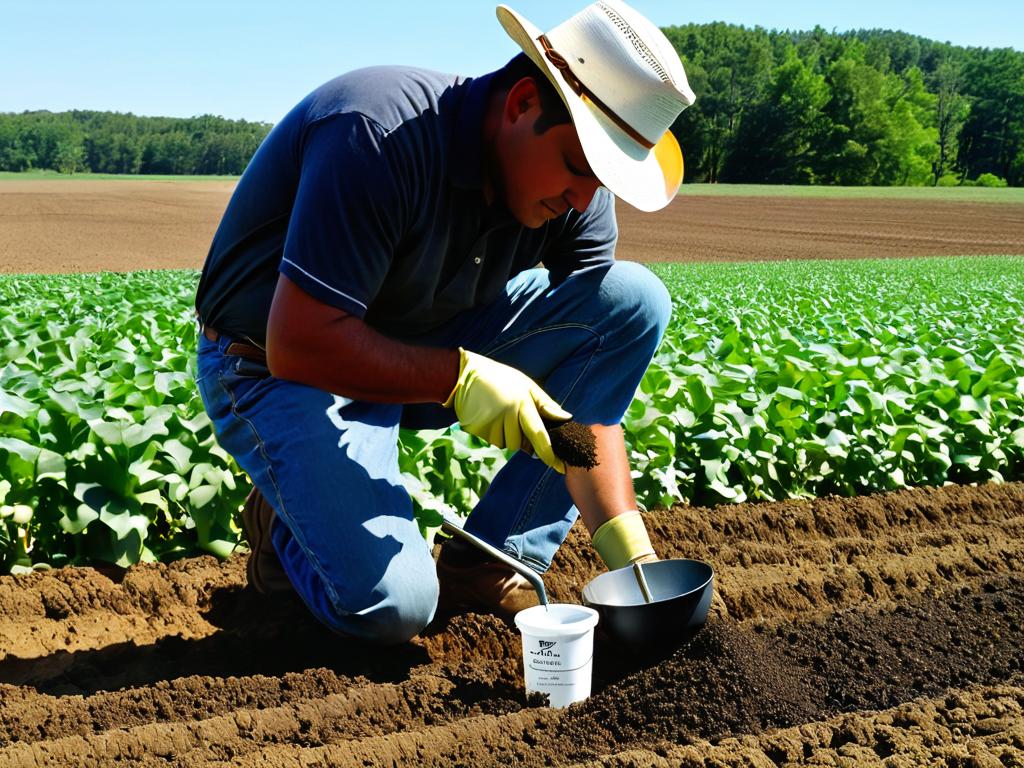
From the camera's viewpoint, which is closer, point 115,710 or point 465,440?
point 115,710

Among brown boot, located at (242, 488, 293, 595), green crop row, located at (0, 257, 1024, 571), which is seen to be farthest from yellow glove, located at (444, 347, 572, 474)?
green crop row, located at (0, 257, 1024, 571)

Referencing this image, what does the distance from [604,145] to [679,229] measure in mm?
35430

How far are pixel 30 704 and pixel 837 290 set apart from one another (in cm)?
1219

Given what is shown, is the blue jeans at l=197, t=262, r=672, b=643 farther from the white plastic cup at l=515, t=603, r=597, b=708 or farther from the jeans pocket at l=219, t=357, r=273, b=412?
the white plastic cup at l=515, t=603, r=597, b=708

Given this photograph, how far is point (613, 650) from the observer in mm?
2895

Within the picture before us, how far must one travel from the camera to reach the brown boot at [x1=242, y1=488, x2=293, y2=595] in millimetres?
3158

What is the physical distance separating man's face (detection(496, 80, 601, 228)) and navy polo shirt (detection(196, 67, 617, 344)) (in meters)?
0.09

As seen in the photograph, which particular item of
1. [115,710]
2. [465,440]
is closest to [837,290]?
[465,440]

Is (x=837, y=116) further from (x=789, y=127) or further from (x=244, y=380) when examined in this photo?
(x=244, y=380)

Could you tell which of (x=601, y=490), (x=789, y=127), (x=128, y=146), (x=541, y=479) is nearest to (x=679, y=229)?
(x=541, y=479)

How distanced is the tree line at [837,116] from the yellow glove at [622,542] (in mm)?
68256

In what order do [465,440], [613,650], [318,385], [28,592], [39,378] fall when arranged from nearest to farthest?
[318,385] < [613,650] < [28,592] < [465,440] < [39,378]

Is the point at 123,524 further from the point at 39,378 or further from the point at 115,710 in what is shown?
the point at 39,378

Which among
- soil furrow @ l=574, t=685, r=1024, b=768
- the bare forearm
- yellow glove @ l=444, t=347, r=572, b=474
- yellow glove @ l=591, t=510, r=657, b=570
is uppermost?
yellow glove @ l=444, t=347, r=572, b=474
